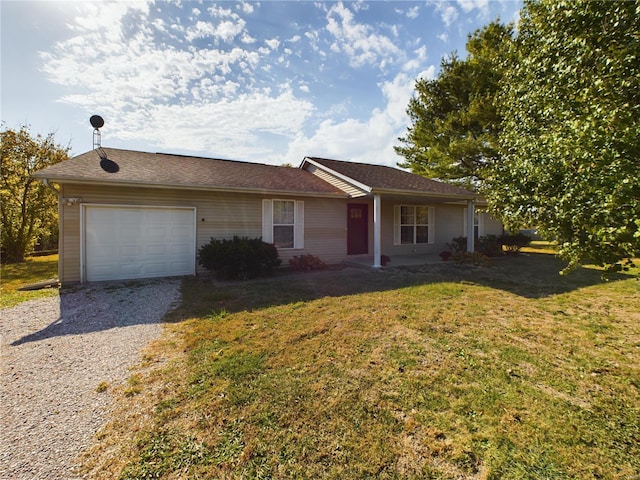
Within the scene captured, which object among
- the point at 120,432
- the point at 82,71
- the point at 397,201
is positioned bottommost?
the point at 120,432

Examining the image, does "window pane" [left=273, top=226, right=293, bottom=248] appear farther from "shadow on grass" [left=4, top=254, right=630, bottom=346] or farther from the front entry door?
the front entry door

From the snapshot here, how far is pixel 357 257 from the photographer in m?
12.4

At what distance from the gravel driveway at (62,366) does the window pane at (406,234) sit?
994 centimetres

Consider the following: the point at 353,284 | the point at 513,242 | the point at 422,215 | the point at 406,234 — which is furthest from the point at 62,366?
the point at 513,242

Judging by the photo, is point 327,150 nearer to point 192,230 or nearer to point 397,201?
point 397,201

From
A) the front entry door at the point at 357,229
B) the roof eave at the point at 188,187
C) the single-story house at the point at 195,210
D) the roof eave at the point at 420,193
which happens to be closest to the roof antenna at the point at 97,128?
the single-story house at the point at 195,210

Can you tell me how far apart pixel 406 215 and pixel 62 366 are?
1271 centimetres

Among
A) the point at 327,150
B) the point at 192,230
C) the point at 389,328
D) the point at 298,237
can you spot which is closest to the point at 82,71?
the point at 192,230

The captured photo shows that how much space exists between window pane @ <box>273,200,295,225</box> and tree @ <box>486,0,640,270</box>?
7.49m

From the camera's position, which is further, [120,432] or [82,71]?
[82,71]

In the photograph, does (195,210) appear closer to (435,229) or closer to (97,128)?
(97,128)

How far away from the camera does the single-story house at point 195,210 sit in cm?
773

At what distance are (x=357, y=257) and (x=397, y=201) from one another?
3150 mm

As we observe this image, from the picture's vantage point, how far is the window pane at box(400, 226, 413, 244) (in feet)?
44.5
